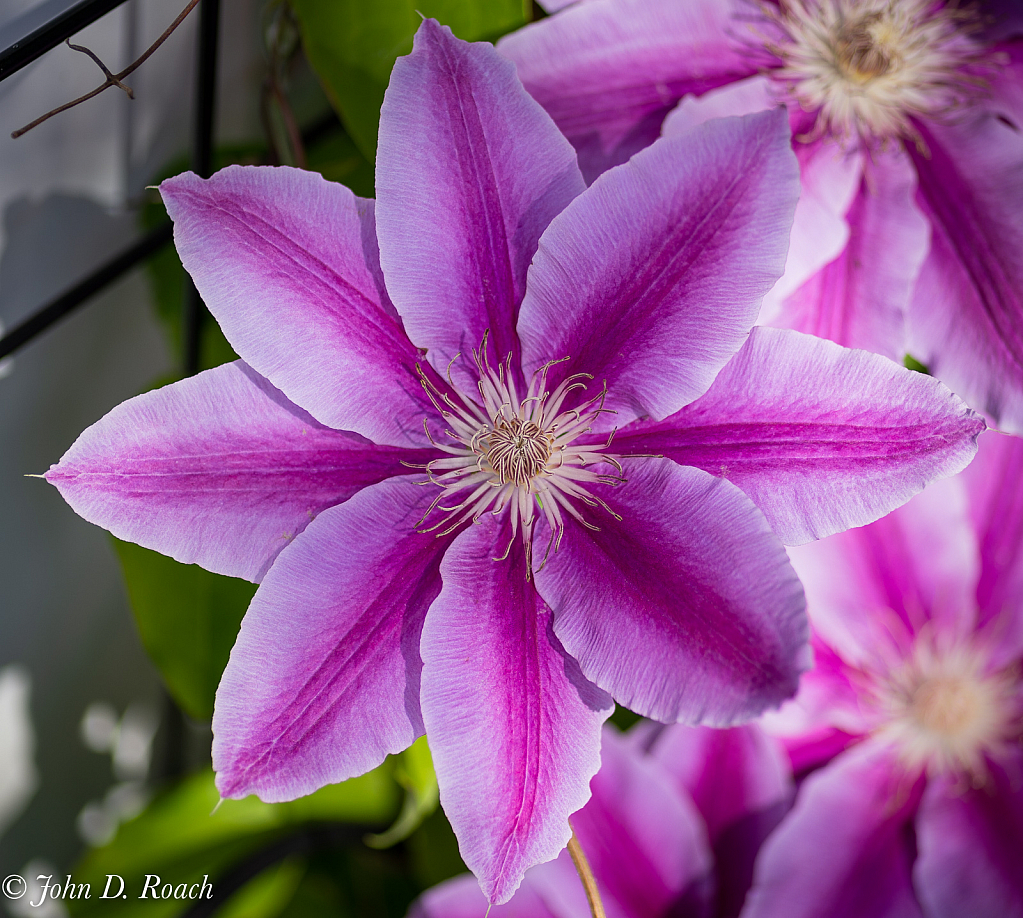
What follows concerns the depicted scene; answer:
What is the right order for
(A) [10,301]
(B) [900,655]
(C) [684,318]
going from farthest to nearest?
1. (B) [900,655]
2. (A) [10,301]
3. (C) [684,318]

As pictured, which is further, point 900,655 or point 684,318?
point 900,655

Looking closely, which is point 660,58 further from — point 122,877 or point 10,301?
point 122,877

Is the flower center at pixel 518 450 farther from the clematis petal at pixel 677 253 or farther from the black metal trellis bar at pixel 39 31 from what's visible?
the black metal trellis bar at pixel 39 31

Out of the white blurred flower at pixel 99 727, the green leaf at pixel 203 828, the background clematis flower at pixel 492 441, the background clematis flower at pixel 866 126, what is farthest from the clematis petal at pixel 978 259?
the white blurred flower at pixel 99 727

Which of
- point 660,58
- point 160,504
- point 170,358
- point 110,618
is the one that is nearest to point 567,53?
point 660,58

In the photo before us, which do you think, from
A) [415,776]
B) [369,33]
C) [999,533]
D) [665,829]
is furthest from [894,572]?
[369,33]

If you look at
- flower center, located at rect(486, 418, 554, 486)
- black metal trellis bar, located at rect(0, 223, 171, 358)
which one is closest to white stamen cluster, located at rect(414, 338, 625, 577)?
flower center, located at rect(486, 418, 554, 486)
